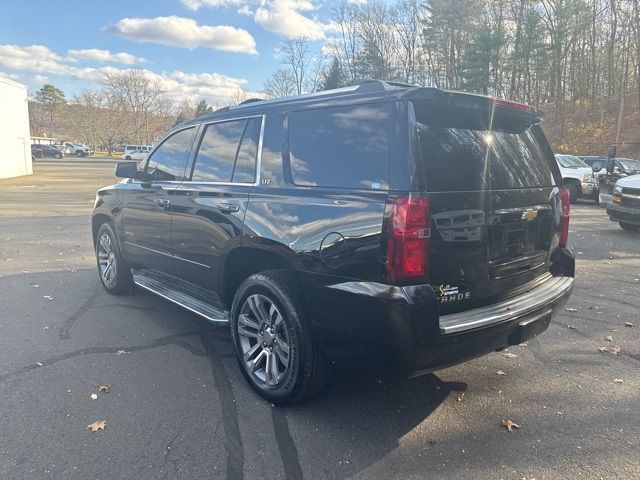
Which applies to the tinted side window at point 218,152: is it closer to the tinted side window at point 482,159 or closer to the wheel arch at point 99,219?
the tinted side window at point 482,159

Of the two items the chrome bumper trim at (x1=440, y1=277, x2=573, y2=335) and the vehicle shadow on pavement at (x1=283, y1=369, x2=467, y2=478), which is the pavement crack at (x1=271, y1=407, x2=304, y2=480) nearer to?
the vehicle shadow on pavement at (x1=283, y1=369, x2=467, y2=478)

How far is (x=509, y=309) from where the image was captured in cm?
302

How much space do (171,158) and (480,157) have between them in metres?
2.95

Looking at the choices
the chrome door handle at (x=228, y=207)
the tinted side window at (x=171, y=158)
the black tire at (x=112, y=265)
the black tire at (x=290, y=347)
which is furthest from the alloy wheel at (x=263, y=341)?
the black tire at (x=112, y=265)

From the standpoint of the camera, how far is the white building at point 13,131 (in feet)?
90.6

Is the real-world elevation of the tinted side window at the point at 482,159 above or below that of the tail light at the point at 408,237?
above

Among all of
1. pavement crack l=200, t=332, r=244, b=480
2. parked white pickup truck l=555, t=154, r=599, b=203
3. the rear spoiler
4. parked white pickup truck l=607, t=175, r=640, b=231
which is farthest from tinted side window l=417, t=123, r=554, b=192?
parked white pickup truck l=555, t=154, r=599, b=203

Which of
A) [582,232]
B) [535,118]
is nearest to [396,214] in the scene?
[535,118]

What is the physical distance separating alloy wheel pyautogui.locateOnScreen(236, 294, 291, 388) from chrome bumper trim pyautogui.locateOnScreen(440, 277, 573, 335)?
1048mm

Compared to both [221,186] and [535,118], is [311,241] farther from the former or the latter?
[535,118]

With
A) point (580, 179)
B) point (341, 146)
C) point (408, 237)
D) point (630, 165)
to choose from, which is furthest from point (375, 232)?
point (630, 165)

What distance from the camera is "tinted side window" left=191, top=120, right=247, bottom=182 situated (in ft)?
12.7

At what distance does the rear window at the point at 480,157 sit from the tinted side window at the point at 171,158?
8.13 feet

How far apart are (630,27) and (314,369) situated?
42.4m
